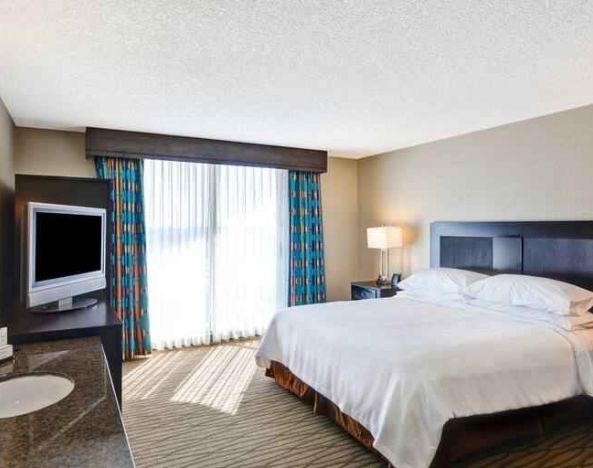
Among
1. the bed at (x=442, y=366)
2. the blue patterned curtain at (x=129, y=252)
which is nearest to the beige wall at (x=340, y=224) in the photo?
the bed at (x=442, y=366)

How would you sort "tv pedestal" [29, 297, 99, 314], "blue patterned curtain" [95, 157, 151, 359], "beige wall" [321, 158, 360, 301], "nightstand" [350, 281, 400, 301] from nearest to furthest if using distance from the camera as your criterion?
"tv pedestal" [29, 297, 99, 314], "blue patterned curtain" [95, 157, 151, 359], "nightstand" [350, 281, 400, 301], "beige wall" [321, 158, 360, 301]

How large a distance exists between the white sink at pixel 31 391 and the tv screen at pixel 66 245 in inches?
46.1

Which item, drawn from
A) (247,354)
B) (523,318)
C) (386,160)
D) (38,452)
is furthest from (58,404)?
(386,160)

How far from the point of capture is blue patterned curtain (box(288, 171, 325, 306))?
5.31 metres

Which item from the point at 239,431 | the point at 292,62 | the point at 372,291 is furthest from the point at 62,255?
the point at 372,291

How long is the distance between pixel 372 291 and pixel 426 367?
8.42ft

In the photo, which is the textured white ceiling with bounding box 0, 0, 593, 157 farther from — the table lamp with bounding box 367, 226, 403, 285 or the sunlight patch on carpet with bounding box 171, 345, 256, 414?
the sunlight patch on carpet with bounding box 171, 345, 256, 414

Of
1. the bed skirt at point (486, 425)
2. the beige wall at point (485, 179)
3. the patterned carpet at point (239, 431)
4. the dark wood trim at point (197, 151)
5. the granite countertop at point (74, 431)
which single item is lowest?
the patterned carpet at point (239, 431)

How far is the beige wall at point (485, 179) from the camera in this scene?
340cm

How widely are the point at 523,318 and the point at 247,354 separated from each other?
2.75m

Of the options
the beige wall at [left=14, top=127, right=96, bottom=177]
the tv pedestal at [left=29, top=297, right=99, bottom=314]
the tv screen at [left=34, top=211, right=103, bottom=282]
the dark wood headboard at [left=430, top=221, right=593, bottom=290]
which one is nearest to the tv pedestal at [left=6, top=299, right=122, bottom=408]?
the tv pedestal at [left=29, top=297, right=99, bottom=314]

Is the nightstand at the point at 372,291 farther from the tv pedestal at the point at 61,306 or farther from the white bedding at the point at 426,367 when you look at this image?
the tv pedestal at the point at 61,306

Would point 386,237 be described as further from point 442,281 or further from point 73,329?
point 73,329

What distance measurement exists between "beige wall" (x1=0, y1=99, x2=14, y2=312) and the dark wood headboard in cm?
409
